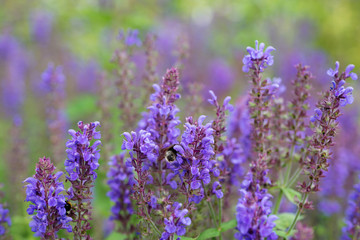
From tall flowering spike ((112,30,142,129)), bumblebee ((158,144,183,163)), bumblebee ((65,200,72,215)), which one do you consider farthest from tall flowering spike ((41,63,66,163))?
bumblebee ((158,144,183,163))

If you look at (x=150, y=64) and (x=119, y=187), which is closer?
(x=119, y=187)

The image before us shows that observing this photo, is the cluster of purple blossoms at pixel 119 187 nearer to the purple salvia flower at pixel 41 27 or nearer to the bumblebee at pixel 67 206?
the bumblebee at pixel 67 206

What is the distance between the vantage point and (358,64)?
36.2 feet

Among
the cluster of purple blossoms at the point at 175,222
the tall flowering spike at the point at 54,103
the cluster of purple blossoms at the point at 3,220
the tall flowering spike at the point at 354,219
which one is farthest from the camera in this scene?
the tall flowering spike at the point at 54,103

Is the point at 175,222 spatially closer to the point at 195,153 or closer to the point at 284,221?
the point at 195,153

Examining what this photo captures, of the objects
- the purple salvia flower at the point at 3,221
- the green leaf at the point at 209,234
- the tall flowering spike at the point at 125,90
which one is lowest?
the green leaf at the point at 209,234

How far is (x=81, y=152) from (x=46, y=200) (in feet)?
1.07

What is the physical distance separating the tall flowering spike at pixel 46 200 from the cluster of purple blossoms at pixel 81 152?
106 mm

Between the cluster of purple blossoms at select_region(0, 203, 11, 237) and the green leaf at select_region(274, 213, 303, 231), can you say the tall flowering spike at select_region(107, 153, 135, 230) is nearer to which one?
the cluster of purple blossoms at select_region(0, 203, 11, 237)

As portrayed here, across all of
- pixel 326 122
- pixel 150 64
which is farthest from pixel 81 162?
pixel 150 64

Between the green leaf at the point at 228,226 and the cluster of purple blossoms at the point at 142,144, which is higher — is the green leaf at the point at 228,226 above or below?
below

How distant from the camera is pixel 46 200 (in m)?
2.40

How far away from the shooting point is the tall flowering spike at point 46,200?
2.39 metres

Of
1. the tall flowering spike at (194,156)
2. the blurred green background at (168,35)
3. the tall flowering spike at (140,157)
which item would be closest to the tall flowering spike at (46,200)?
the tall flowering spike at (140,157)
